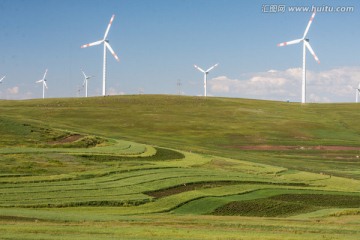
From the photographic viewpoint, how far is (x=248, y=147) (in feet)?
327

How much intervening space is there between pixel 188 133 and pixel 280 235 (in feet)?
267

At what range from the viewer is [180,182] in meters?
55.0

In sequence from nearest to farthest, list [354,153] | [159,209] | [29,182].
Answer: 1. [159,209]
2. [29,182]
3. [354,153]

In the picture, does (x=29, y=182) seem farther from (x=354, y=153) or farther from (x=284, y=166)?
(x=354, y=153)

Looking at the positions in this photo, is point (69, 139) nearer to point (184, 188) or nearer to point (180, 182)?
point (180, 182)

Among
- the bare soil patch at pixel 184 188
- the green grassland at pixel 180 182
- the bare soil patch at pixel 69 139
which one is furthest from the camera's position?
the bare soil patch at pixel 69 139

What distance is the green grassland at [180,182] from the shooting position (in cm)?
3453

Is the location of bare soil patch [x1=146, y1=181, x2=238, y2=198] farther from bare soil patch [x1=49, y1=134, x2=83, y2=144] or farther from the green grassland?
bare soil patch [x1=49, y1=134, x2=83, y2=144]

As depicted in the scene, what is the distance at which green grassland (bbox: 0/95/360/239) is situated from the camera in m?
34.5

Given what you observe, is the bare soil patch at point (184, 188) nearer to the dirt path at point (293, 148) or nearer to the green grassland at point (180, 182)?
the green grassland at point (180, 182)

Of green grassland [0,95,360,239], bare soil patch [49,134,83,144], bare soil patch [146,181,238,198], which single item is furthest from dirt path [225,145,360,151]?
bare soil patch [146,181,238,198]

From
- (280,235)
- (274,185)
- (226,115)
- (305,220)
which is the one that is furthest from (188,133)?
(280,235)

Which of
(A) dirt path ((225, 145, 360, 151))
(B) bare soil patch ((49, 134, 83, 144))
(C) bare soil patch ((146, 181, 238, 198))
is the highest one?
(B) bare soil patch ((49, 134, 83, 144))

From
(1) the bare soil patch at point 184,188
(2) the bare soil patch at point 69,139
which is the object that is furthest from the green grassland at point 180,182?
(2) the bare soil patch at point 69,139
